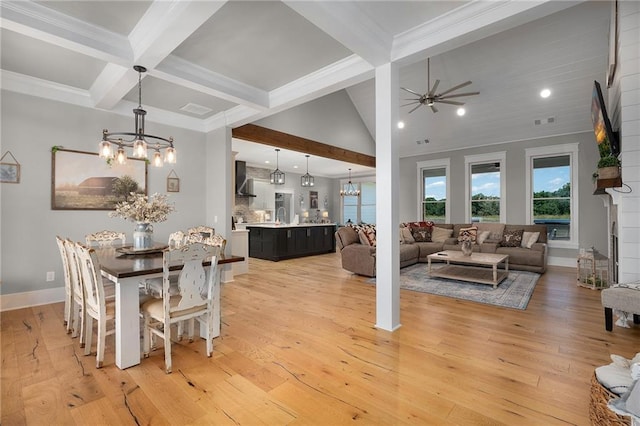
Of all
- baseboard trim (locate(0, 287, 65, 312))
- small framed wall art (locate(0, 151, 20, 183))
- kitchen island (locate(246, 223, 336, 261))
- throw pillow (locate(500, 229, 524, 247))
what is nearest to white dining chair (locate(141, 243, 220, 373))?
baseboard trim (locate(0, 287, 65, 312))

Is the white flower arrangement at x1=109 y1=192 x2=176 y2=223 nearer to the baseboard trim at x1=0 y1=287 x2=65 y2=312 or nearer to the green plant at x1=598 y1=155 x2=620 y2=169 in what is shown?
the baseboard trim at x1=0 y1=287 x2=65 y2=312

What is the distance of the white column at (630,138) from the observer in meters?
3.06

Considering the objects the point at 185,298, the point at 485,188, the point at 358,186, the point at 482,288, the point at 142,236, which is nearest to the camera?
the point at 185,298

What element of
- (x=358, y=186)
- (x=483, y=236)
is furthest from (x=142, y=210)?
(x=358, y=186)

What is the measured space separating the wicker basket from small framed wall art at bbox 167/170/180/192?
17.6 ft

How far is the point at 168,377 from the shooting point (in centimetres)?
216

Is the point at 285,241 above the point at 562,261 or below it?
above

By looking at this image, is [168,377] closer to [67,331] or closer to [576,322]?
[67,331]

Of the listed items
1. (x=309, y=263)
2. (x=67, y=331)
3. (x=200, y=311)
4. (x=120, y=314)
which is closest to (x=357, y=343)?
(x=200, y=311)

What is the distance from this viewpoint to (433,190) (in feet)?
27.9

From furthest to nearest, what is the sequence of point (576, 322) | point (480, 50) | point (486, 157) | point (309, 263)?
point (486, 157) → point (309, 263) → point (480, 50) → point (576, 322)

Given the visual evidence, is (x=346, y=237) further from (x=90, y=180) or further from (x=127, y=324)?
(x=90, y=180)

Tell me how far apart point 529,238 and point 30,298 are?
8.41m

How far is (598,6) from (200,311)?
21.7 feet
